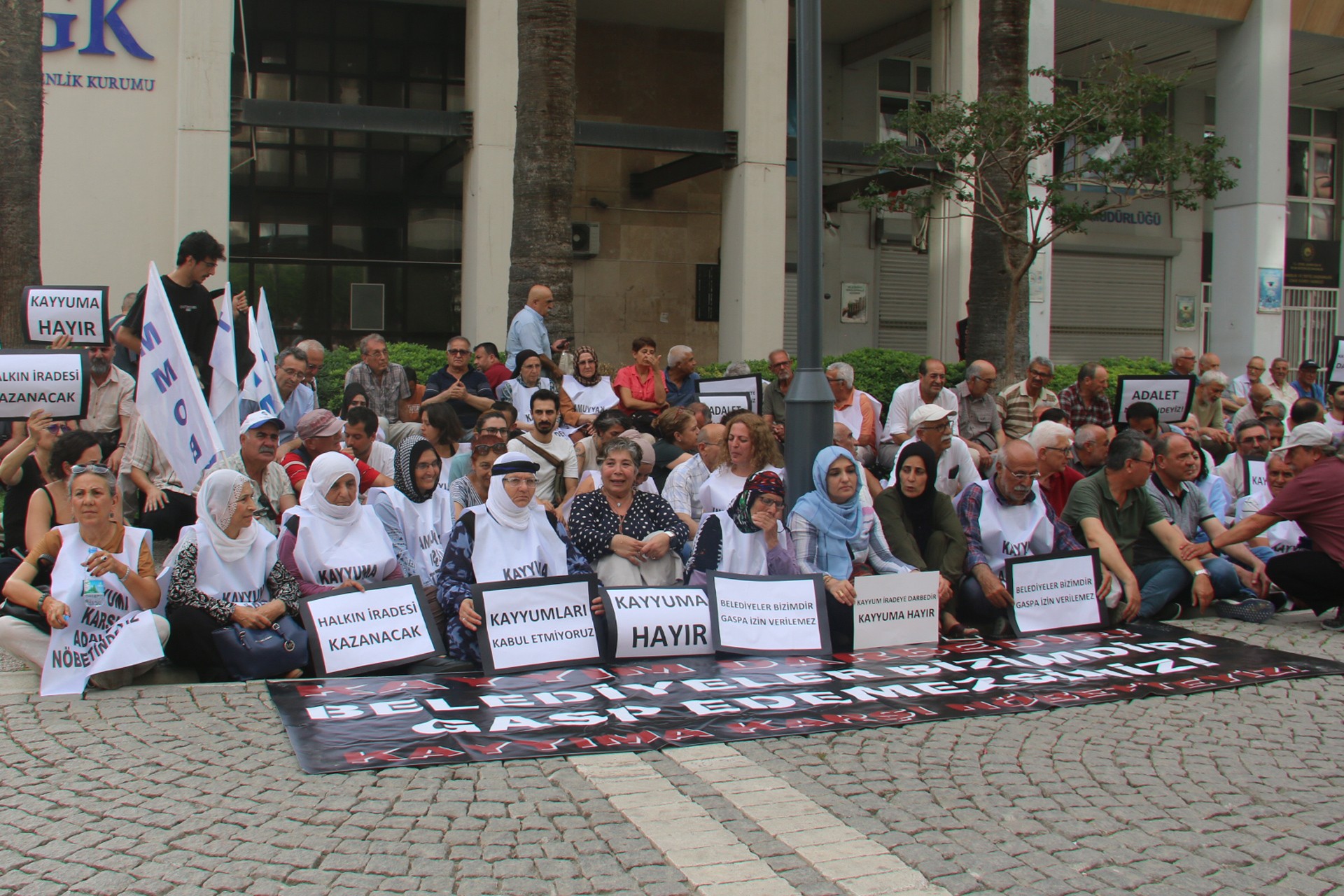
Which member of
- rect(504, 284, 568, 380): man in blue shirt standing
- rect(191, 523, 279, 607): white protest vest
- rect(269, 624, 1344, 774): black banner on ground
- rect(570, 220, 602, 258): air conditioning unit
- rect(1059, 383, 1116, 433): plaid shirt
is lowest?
rect(269, 624, 1344, 774): black banner on ground

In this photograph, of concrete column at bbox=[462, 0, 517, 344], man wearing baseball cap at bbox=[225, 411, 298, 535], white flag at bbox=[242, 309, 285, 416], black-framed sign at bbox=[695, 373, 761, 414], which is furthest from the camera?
concrete column at bbox=[462, 0, 517, 344]

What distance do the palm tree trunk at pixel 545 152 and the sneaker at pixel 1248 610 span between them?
757cm

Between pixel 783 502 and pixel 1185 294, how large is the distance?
80.0 ft

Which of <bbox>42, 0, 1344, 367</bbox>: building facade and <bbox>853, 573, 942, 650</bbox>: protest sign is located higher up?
<bbox>42, 0, 1344, 367</bbox>: building facade

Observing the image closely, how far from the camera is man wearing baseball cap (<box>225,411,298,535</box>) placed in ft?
24.6

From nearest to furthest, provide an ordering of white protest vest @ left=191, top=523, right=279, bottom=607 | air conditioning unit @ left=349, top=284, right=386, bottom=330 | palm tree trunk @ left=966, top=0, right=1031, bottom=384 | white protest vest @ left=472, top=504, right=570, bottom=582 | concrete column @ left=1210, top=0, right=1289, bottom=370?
white protest vest @ left=191, top=523, right=279, bottom=607 → white protest vest @ left=472, top=504, right=570, bottom=582 → palm tree trunk @ left=966, top=0, right=1031, bottom=384 → air conditioning unit @ left=349, top=284, right=386, bottom=330 → concrete column @ left=1210, top=0, right=1289, bottom=370

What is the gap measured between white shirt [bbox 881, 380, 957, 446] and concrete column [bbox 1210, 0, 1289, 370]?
14.7m

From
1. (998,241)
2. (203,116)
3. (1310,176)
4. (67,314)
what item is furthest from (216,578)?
(1310,176)

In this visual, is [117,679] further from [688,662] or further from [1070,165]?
[1070,165]

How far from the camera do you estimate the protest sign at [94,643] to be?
601cm

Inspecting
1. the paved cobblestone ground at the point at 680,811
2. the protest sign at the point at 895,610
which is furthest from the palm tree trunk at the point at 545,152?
the paved cobblestone ground at the point at 680,811

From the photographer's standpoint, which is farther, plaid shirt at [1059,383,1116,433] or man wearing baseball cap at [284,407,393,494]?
plaid shirt at [1059,383,1116,433]

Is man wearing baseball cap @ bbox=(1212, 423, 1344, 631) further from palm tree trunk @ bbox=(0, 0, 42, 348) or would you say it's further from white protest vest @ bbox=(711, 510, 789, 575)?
palm tree trunk @ bbox=(0, 0, 42, 348)

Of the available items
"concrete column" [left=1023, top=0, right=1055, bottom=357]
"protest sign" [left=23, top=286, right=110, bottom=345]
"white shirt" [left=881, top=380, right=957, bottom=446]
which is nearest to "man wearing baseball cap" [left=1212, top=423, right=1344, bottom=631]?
"white shirt" [left=881, top=380, right=957, bottom=446]
